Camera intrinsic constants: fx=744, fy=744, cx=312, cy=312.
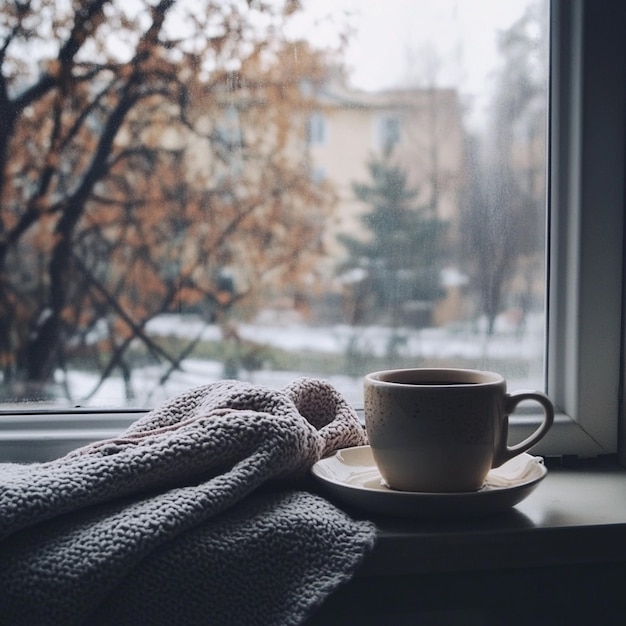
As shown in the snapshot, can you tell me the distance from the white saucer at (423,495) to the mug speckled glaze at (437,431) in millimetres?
16

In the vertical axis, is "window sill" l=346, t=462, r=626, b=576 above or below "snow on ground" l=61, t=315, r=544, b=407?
below

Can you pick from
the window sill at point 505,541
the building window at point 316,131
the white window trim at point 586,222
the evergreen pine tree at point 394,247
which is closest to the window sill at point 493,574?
the window sill at point 505,541

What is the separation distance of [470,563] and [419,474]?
9 cm

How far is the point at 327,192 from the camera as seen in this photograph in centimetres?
87

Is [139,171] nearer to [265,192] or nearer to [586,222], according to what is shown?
[265,192]

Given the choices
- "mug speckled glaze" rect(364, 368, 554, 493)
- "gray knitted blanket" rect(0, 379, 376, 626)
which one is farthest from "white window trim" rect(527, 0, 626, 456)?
"gray knitted blanket" rect(0, 379, 376, 626)

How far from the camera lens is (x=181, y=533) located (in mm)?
576

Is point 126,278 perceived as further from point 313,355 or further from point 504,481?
point 504,481

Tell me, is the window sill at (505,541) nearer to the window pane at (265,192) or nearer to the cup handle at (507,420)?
the cup handle at (507,420)

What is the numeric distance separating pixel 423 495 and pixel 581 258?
37 cm

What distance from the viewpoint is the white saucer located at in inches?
24.2

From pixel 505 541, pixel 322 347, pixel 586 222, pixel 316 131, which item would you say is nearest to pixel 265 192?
pixel 316 131

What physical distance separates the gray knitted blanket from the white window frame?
209mm

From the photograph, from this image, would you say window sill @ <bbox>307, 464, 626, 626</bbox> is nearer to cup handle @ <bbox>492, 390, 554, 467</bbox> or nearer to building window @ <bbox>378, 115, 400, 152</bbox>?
cup handle @ <bbox>492, 390, 554, 467</bbox>
